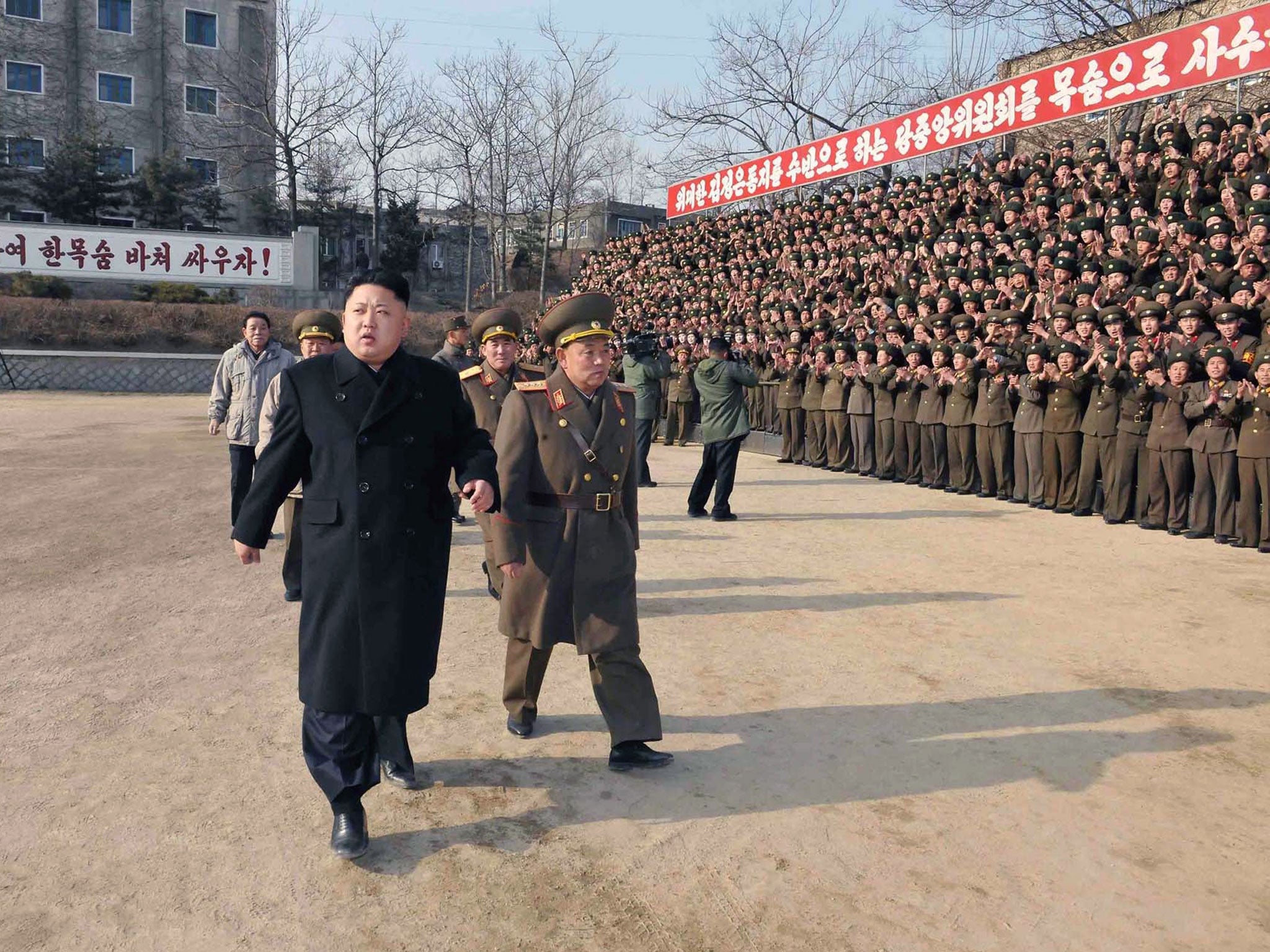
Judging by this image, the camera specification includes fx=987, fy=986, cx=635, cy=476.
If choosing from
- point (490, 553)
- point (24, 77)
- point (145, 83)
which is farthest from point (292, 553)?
point (145, 83)

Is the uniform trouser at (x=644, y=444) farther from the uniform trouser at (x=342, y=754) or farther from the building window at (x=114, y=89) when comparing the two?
the building window at (x=114, y=89)

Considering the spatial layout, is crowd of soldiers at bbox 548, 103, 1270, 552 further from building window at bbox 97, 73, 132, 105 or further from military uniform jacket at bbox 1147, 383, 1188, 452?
building window at bbox 97, 73, 132, 105

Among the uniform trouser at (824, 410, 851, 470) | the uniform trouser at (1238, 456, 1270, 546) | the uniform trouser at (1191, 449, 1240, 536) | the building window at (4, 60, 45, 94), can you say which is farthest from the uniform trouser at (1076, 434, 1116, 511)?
the building window at (4, 60, 45, 94)

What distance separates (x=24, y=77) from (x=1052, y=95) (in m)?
37.0

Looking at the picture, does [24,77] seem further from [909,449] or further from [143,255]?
[909,449]

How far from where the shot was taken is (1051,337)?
406 inches

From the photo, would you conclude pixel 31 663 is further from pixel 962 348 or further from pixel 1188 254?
pixel 1188 254

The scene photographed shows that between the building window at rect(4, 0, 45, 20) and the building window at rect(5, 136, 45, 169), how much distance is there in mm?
4407

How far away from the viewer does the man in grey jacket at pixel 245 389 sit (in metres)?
7.07

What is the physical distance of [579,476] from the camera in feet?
12.6

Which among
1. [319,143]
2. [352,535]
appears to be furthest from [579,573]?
[319,143]

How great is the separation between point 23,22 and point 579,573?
42.6 meters

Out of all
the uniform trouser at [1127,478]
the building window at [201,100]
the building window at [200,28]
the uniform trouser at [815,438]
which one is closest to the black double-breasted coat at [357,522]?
the uniform trouser at [1127,478]

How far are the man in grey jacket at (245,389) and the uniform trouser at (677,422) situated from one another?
1033 centimetres
